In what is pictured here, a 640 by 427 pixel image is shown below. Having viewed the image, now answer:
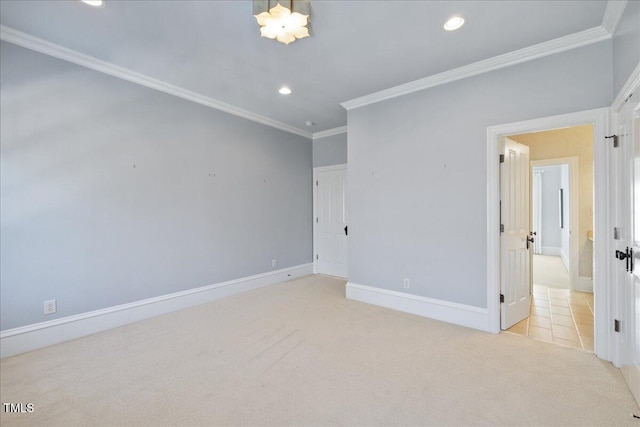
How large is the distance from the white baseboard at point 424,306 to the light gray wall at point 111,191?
6.09 feet

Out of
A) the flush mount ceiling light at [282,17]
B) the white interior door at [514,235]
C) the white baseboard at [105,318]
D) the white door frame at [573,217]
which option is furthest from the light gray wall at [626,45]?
the white baseboard at [105,318]

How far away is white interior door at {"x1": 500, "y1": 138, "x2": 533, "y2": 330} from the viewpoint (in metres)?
3.01

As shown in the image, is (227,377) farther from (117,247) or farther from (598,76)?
(598,76)

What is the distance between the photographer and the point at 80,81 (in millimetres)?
2891

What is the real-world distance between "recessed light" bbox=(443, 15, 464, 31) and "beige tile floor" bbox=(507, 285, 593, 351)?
10.0 ft

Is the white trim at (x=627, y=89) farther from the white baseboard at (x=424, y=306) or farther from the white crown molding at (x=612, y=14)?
the white baseboard at (x=424, y=306)

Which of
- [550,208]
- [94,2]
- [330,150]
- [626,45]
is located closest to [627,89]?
[626,45]

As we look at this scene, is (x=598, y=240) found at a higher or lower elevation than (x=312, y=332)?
higher

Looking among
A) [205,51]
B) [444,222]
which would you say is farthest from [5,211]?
[444,222]

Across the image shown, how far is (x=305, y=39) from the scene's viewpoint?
255 cm

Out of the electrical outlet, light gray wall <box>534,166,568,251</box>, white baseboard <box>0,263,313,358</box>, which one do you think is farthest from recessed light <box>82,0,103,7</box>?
light gray wall <box>534,166,568,251</box>

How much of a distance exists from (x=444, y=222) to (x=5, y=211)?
14.2ft

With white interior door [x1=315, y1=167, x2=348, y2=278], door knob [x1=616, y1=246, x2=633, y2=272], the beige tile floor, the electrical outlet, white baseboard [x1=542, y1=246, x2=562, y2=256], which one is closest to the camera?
door knob [x1=616, y1=246, x2=633, y2=272]

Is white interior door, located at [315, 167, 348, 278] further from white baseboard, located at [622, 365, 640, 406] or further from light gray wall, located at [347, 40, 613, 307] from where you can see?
white baseboard, located at [622, 365, 640, 406]
